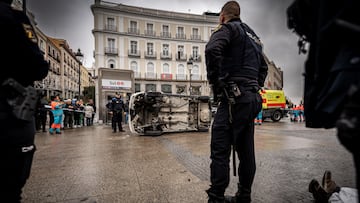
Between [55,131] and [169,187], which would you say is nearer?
[169,187]

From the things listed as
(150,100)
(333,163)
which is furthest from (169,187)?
(150,100)

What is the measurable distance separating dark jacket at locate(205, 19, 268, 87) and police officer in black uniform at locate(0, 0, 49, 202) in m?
1.27

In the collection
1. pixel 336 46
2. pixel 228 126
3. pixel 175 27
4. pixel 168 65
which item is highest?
pixel 175 27

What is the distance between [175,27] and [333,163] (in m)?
37.0

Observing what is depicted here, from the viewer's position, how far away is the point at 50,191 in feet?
7.44

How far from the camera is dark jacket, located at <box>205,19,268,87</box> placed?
1.75 metres

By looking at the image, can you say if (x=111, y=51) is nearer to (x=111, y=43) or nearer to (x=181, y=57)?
(x=111, y=43)

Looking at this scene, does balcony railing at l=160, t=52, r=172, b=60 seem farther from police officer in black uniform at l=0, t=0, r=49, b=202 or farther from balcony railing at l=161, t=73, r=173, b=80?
police officer in black uniform at l=0, t=0, r=49, b=202

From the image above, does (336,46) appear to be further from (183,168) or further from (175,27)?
(175,27)

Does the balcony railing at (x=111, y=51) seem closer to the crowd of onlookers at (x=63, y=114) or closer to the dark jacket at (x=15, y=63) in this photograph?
the crowd of onlookers at (x=63, y=114)

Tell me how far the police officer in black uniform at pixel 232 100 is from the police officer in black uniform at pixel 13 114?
131cm

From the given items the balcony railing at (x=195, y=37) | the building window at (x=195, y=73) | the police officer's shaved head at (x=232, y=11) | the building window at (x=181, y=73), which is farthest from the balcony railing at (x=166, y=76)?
the police officer's shaved head at (x=232, y=11)

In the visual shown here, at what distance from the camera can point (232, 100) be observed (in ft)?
5.67

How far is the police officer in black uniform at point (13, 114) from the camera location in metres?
1.02
